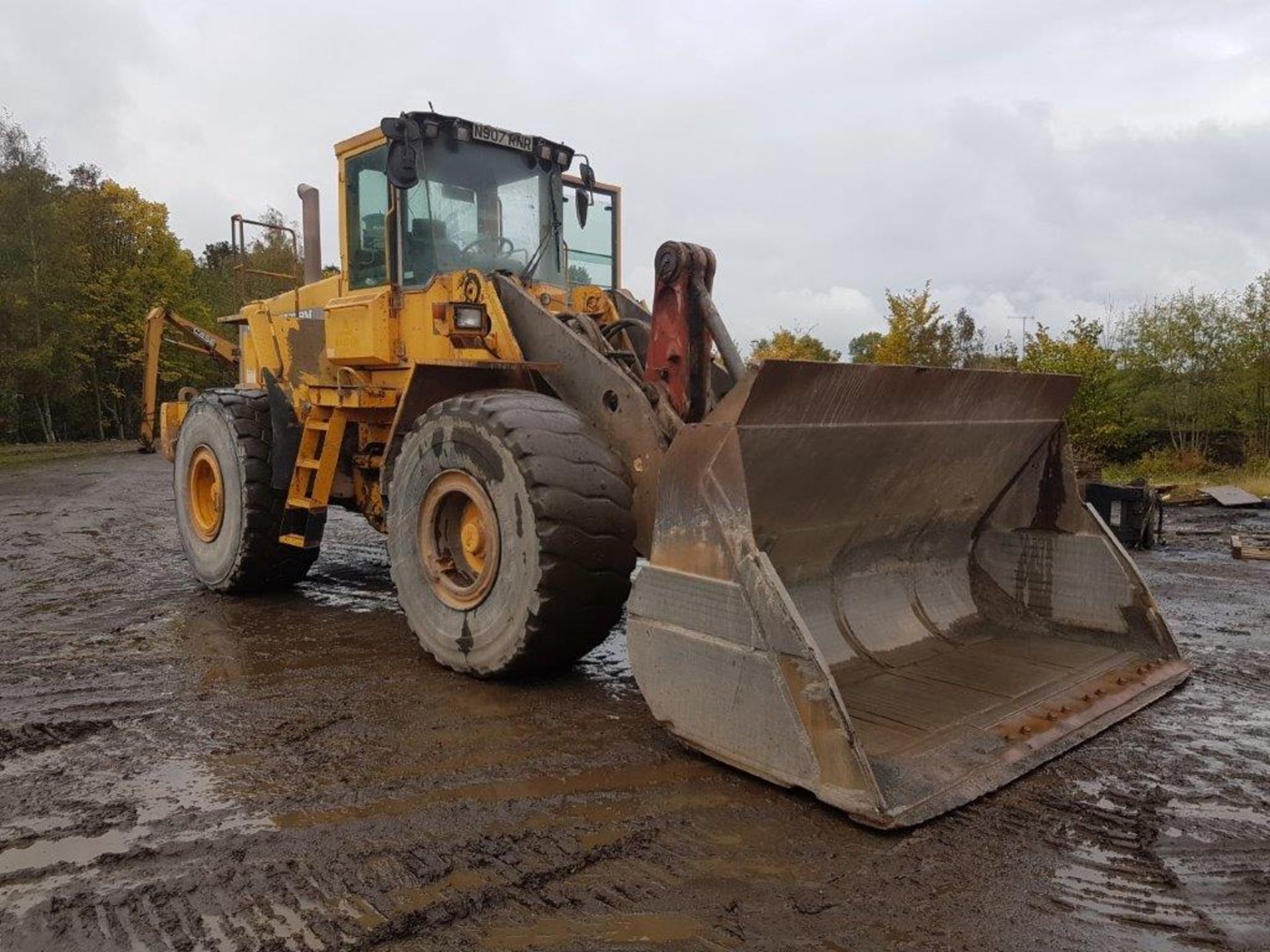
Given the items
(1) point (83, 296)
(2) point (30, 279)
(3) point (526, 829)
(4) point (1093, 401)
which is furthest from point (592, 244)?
(1) point (83, 296)

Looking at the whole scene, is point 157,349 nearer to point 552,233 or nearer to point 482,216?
point 482,216

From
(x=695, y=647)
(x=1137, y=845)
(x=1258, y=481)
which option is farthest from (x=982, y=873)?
(x=1258, y=481)

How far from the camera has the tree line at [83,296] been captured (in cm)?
3011

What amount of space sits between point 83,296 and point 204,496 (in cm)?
3308

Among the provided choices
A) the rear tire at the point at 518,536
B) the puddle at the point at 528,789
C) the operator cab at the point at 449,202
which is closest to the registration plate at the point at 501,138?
the operator cab at the point at 449,202

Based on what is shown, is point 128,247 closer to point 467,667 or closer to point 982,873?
point 467,667

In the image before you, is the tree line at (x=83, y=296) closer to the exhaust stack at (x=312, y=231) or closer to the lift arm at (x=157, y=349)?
the lift arm at (x=157, y=349)

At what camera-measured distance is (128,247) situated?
3691cm

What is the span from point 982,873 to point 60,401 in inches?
1577

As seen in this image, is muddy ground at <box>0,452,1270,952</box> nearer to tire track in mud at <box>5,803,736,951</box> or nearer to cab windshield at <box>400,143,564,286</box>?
tire track in mud at <box>5,803,736,951</box>

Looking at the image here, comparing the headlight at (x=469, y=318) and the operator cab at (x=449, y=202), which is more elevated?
the operator cab at (x=449, y=202)

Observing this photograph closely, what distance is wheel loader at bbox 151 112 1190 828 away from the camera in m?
3.36

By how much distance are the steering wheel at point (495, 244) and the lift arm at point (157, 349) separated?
3.90 metres

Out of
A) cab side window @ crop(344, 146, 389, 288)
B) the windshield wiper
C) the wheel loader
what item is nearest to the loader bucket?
the wheel loader
